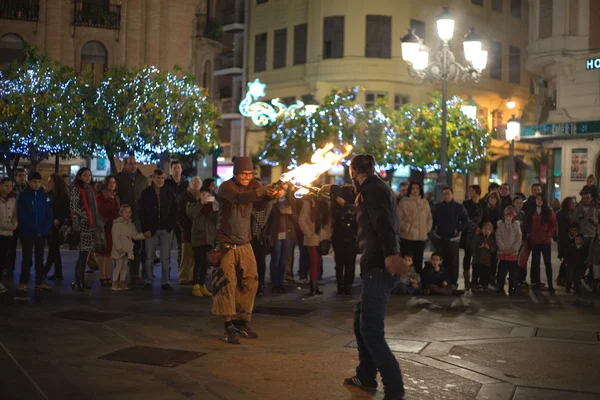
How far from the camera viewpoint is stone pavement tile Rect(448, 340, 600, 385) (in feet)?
25.2

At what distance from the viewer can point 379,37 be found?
44281 millimetres

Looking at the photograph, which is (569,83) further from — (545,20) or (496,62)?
(496,62)

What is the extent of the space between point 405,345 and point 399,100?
36.1m

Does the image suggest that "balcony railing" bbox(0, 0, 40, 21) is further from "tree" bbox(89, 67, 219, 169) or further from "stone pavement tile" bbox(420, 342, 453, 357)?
"stone pavement tile" bbox(420, 342, 453, 357)

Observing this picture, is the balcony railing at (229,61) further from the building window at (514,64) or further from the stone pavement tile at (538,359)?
the stone pavement tile at (538,359)

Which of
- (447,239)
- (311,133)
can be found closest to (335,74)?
(311,133)

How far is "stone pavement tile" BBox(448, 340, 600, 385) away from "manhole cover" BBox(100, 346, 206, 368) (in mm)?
2499

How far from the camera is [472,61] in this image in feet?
66.4

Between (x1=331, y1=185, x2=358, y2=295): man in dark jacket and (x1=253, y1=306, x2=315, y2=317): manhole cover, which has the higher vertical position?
(x1=331, y1=185, x2=358, y2=295): man in dark jacket

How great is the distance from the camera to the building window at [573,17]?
103 feet

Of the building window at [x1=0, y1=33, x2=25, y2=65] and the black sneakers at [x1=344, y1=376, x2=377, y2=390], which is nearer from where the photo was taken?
the black sneakers at [x1=344, y1=376, x2=377, y2=390]

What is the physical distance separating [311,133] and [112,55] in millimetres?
9499

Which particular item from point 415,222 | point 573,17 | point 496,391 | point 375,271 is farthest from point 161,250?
point 573,17

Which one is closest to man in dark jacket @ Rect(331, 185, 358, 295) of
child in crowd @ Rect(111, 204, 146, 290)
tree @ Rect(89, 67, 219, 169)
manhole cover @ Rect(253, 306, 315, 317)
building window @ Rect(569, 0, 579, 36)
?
manhole cover @ Rect(253, 306, 315, 317)
